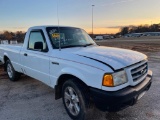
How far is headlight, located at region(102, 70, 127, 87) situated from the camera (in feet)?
10.4

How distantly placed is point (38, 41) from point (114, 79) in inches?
93.2

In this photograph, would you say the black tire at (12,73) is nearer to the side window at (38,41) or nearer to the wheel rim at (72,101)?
the side window at (38,41)

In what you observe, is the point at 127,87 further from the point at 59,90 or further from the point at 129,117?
the point at 59,90

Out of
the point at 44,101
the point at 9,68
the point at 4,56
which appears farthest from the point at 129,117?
the point at 4,56

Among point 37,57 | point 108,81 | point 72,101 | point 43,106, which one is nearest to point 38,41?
point 37,57

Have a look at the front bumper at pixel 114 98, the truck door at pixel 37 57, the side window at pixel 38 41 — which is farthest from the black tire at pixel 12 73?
the front bumper at pixel 114 98

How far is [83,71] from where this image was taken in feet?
11.2

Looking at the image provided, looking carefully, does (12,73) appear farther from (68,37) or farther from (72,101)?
(72,101)

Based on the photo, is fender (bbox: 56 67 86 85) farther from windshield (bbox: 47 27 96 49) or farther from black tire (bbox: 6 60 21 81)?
black tire (bbox: 6 60 21 81)

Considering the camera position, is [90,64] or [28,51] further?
[28,51]

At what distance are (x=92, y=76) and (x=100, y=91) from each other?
28 cm

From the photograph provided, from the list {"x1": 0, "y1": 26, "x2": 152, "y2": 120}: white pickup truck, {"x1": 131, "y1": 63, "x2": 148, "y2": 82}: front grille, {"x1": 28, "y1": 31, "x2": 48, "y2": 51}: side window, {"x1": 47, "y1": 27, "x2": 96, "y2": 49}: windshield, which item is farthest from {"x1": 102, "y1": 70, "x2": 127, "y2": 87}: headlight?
{"x1": 28, "y1": 31, "x2": 48, "y2": 51}: side window

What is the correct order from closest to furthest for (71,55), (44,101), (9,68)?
(71,55) → (44,101) → (9,68)

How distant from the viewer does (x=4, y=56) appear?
722 centimetres
